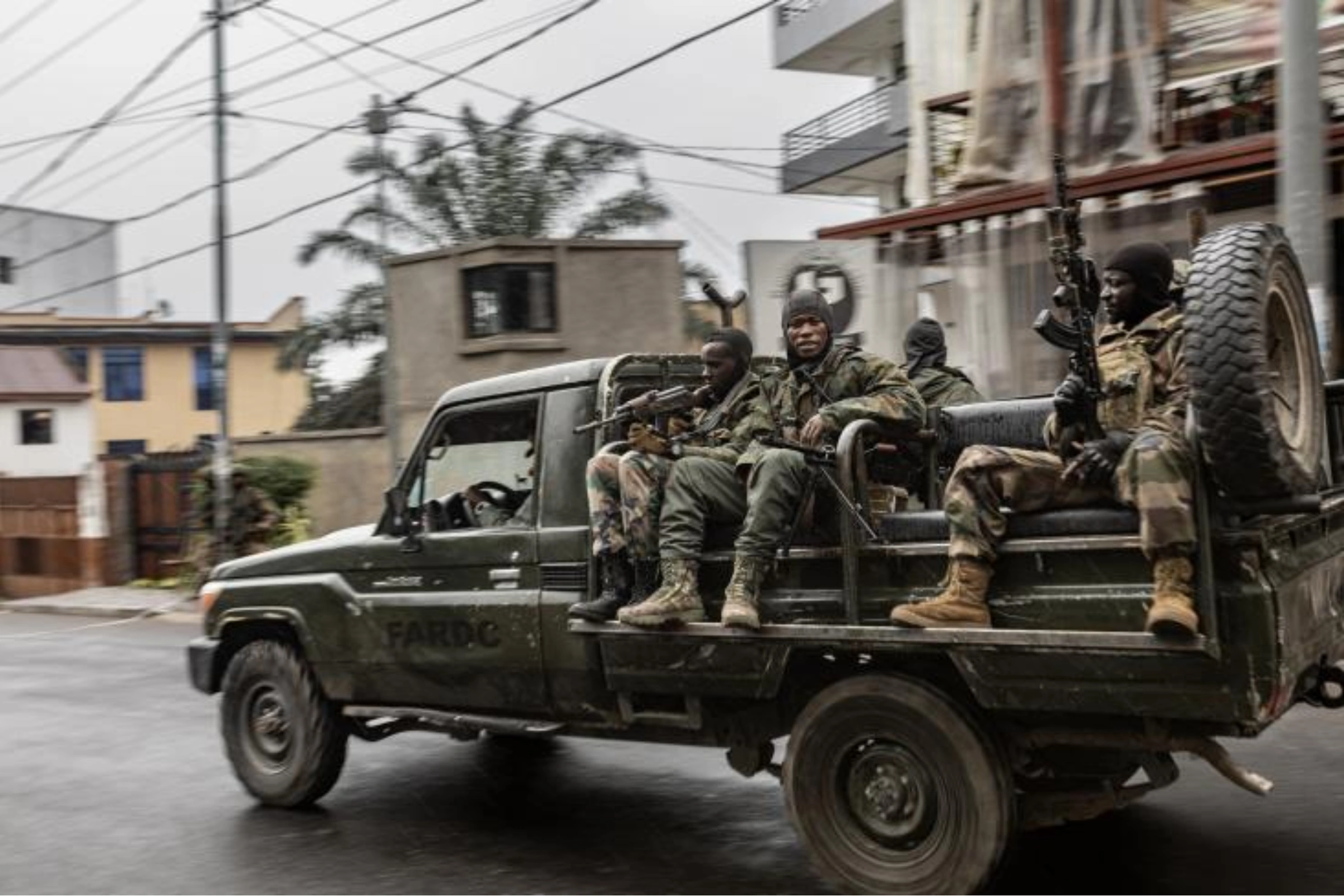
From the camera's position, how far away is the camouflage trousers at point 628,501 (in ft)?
15.5

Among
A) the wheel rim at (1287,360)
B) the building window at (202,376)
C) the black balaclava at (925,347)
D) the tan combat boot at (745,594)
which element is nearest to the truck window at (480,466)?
the tan combat boot at (745,594)

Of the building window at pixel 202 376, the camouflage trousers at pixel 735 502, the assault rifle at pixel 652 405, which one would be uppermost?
the building window at pixel 202 376

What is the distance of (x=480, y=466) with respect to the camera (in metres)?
5.66

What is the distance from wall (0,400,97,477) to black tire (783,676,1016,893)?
35.2m

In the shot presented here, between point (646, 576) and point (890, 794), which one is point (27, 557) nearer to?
point (646, 576)

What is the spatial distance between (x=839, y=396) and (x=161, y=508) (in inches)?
670

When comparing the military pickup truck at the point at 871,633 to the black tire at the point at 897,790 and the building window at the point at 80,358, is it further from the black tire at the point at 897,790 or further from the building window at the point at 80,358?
the building window at the point at 80,358

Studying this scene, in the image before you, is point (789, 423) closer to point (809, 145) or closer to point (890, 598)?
point (890, 598)

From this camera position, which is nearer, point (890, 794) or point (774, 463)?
point (890, 794)

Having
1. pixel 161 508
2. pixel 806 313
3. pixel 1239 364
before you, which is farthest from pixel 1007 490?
pixel 161 508

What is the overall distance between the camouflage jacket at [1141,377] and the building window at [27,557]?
20016 millimetres

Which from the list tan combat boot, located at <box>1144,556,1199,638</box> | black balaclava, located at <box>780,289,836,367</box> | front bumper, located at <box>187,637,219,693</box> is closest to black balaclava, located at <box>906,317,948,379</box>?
black balaclava, located at <box>780,289,836,367</box>

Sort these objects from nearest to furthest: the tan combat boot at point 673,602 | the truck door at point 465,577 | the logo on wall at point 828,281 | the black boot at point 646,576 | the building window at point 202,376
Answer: the tan combat boot at point 673,602 → the black boot at point 646,576 → the truck door at point 465,577 → the logo on wall at point 828,281 → the building window at point 202,376

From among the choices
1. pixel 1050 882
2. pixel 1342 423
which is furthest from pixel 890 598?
pixel 1342 423
